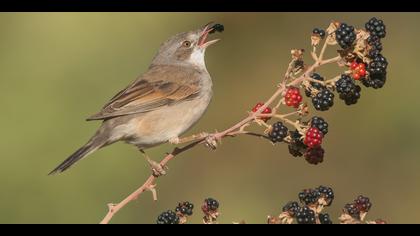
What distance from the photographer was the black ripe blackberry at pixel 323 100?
17.2 ft

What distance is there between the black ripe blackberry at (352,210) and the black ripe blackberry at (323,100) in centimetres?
84

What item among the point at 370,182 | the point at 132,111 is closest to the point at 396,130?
the point at 370,182

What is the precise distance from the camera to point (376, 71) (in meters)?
5.23

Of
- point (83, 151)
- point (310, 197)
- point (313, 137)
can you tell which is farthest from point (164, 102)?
point (310, 197)

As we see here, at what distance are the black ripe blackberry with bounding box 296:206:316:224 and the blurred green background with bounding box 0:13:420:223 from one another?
159 inches

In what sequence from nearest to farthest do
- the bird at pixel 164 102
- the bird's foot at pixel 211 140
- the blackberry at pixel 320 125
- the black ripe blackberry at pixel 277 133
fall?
the blackberry at pixel 320 125 < the black ripe blackberry at pixel 277 133 < the bird's foot at pixel 211 140 < the bird at pixel 164 102

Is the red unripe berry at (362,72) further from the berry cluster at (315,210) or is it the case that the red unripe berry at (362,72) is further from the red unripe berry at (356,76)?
the berry cluster at (315,210)

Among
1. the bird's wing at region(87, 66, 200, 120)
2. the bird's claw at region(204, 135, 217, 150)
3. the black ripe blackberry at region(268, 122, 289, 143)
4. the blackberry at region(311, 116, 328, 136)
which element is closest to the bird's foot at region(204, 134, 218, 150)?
the bird's claw at region(204, 135, 217, 150)

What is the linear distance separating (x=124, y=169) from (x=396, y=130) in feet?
11.7

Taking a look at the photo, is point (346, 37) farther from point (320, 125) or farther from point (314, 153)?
point (314, 153)

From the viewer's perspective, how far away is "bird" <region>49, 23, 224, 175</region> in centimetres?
752

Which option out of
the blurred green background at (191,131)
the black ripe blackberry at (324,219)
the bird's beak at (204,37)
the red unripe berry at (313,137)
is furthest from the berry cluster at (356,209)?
the blurred green background at (191,131)

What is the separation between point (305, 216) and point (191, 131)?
5.85 m

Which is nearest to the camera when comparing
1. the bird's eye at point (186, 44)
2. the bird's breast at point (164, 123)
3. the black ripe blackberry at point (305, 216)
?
the black ripe blackberry at point (305, 216)
